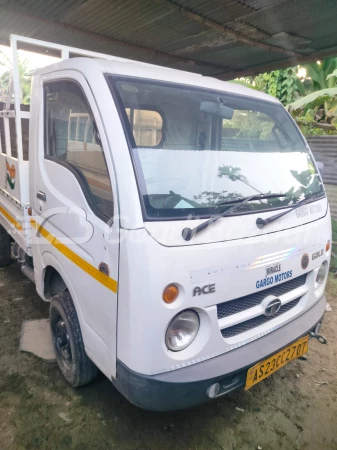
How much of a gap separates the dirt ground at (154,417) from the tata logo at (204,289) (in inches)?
42.9

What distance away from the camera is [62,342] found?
254cm

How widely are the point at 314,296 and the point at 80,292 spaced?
1.62 meters

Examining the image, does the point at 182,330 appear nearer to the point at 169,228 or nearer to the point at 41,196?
the point at 169,228

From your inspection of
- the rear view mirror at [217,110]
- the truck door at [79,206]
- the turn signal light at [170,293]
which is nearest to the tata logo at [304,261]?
the turn signal light at [170,293]

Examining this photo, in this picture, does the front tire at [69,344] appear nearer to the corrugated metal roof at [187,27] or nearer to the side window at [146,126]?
the side window at [146,126]

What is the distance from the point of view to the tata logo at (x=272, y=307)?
2.02 m

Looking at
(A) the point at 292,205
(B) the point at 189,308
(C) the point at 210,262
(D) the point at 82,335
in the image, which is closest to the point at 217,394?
(B) the point at 189,308

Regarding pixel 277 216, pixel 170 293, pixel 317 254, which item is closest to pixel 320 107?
pixel 317 254

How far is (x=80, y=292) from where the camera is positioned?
2.09m

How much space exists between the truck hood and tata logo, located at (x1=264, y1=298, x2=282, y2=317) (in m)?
0.43

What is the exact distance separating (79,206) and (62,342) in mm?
1146

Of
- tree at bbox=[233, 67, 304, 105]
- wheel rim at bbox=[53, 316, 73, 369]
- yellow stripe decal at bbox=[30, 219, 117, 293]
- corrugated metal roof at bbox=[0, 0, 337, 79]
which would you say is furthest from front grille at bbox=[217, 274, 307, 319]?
tree at bbox=[233, 67, 304, 105]

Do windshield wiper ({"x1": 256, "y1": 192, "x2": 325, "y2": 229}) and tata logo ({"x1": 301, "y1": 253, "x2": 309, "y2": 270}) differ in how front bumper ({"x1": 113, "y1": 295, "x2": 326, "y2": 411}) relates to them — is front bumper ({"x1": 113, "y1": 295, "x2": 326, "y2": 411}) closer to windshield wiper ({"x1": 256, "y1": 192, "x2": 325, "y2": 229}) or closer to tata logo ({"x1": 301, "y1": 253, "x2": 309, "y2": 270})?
tata logo ({"x1": 301, "y1": 253, "x2": 309, "y2": 270})

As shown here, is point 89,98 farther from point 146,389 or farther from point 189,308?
point 146,389
